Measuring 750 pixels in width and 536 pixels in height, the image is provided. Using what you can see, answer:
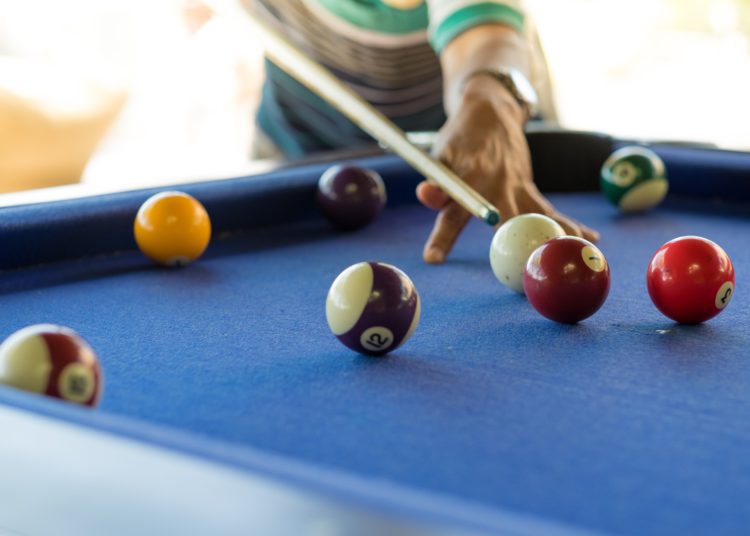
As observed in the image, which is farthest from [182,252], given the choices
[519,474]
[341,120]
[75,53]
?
[75,53]

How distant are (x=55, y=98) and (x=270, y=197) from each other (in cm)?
197

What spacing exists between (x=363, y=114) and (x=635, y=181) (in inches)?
29.0

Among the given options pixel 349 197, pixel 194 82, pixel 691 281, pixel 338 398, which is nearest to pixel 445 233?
pixel 349 197

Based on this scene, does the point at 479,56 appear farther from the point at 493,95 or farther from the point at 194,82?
the point at 194,82

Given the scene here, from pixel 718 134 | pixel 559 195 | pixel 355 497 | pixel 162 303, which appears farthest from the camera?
pixel 718 134

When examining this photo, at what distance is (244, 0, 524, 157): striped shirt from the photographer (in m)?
3.67

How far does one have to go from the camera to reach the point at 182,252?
2037 mm

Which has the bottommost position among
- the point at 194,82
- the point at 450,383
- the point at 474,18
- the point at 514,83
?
the point at 450,383

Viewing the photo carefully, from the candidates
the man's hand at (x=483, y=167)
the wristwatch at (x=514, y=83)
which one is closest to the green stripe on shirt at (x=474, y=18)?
the wristwatch at (x=514, y=83)

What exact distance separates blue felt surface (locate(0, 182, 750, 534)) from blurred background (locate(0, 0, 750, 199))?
594 millimetres

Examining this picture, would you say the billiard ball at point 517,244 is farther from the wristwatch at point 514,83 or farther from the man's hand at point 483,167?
the wristwatch at point 514,83

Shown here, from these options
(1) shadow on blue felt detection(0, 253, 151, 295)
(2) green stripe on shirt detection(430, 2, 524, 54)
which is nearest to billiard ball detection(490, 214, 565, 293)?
(1) shadow on blue felt detection(0, 253, 151, 295)

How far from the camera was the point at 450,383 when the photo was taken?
1.32 m

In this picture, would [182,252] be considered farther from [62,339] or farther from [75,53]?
[75,53]
